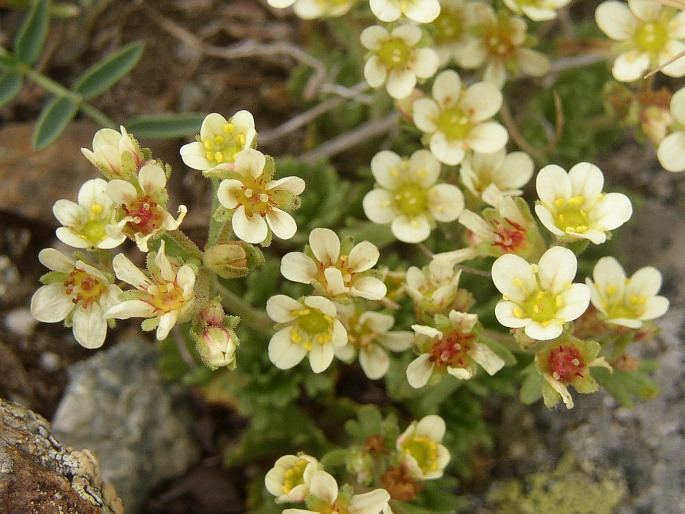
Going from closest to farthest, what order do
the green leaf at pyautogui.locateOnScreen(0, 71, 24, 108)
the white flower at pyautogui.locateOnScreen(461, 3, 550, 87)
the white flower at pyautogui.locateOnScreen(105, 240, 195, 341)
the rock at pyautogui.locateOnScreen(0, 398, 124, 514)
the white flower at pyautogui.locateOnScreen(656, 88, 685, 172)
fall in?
the rock at pyautogui.locateOnScreen(0, 398, 124, 514) → the white flower at pyautogui.locateOnScreen(105, 240, 195, 341) → the white flower at pyautogui.locateOnScreen(656, 88, 685, 172) → the white flower at pyautogui.locateOnScreen(461, 3, 550, 87) → the green leaf at pyautogui.locateOnScreen(0, 71, 24, 108)

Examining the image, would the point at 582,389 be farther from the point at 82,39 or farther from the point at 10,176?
the point at 82,39

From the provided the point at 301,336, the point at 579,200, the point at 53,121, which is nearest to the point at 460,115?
the point at 579,200

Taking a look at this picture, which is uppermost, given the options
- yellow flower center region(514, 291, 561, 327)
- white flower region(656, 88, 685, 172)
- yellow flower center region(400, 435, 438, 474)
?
white flower region(656, 88, 685, 172)

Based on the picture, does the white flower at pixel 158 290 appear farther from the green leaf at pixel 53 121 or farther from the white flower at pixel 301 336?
the green leaf at pixel 53 121

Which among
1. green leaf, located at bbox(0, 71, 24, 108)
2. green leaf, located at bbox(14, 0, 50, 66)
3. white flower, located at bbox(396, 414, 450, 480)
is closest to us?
white flower, located at bbox(396, 414, 450, 480)

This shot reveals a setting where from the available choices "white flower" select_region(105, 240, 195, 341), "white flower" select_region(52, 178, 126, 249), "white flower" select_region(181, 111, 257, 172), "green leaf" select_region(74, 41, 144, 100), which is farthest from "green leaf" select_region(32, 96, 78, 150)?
"white flower" select_region(105, 240, 195, 341)

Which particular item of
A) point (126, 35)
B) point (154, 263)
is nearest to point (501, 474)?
point (154, 263)

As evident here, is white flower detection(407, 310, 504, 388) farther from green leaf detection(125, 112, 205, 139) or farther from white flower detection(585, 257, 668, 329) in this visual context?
green leaf detection(125, 112, 205, 139)
